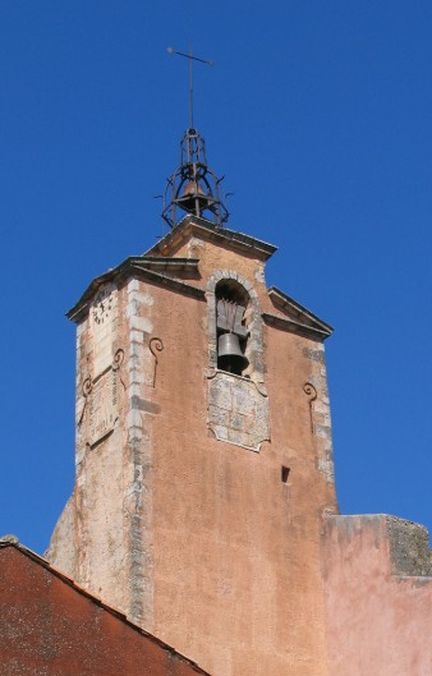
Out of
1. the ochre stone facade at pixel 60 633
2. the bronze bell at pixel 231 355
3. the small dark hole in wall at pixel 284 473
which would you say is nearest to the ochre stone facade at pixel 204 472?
the small dark hole in wall at pixel 284 473

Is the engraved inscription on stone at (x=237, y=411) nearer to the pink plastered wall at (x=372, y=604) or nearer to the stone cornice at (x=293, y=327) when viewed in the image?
the stone cornice at (x=293, y=327)

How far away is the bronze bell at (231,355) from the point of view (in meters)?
19.5

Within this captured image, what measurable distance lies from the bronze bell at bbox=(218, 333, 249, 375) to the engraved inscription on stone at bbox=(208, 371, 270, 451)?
321 millimetres

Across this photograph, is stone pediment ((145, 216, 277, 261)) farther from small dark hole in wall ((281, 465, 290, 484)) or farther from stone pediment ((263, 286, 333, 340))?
small dark hole in wall ((281, 465, 290, 484))

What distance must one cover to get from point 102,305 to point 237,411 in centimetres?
224

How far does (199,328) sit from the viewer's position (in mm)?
19297

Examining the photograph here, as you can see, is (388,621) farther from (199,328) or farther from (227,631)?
(199,328)

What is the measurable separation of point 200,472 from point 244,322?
268cm

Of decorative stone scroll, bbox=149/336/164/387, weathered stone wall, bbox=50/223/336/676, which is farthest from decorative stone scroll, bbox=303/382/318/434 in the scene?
decorative stone scroll, bbox=149/336/164/387

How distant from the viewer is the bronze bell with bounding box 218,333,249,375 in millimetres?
19531

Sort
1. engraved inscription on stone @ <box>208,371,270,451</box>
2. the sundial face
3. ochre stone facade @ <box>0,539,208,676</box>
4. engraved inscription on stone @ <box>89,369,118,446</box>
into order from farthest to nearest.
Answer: the sundial face, engraved inscription on stone @ <box>208,371,270,451</box>, engraved inscription on stone @ <box>89,369,118,446</box>, ochre stone facade @ <box>0,539,208,676</box>

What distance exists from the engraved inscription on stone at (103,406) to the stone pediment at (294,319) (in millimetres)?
2539

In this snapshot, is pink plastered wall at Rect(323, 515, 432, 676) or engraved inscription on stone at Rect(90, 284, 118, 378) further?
engraved inscription on stone at Rect(90, 284, 118, 378)

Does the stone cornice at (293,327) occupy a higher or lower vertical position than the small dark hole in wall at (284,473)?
higher
